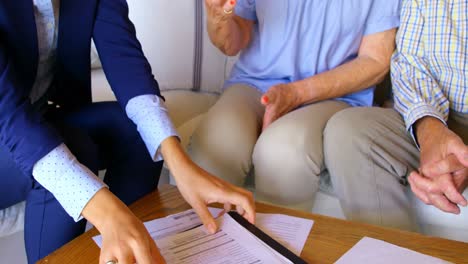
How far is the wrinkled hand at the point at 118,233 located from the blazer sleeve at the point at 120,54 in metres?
0.30

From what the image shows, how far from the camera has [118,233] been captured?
25.7 inches

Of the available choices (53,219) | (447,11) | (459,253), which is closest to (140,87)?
(53,219)

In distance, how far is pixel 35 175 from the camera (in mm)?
738

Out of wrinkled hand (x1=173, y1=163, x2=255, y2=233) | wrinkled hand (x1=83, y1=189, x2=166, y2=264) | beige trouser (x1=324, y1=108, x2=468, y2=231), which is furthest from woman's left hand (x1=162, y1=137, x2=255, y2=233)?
beige trouser (x1=324, y1=108, x2=468, y2=231)

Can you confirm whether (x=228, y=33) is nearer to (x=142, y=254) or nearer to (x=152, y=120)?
(x=152, y=120)

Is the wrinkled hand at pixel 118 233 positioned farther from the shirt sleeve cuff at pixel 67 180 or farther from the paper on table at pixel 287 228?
the paper on table at pixel 287 228

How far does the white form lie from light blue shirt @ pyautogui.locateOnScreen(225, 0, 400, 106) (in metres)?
0.62

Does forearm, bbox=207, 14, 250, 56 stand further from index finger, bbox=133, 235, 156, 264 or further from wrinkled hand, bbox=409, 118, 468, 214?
index finger, bbox=133, 235, 156, 264

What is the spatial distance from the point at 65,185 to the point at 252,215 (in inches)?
12.2

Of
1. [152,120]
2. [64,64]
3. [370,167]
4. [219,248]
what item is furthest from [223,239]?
[64,64]

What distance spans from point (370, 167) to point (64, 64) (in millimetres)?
690

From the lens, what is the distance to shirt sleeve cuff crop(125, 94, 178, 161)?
2.93 feet

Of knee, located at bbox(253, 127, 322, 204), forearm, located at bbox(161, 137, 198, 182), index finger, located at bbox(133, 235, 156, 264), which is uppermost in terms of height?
forearm, located at bbox(161, 137, 198, 182)

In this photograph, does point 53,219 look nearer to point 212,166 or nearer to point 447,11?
point 212,166
